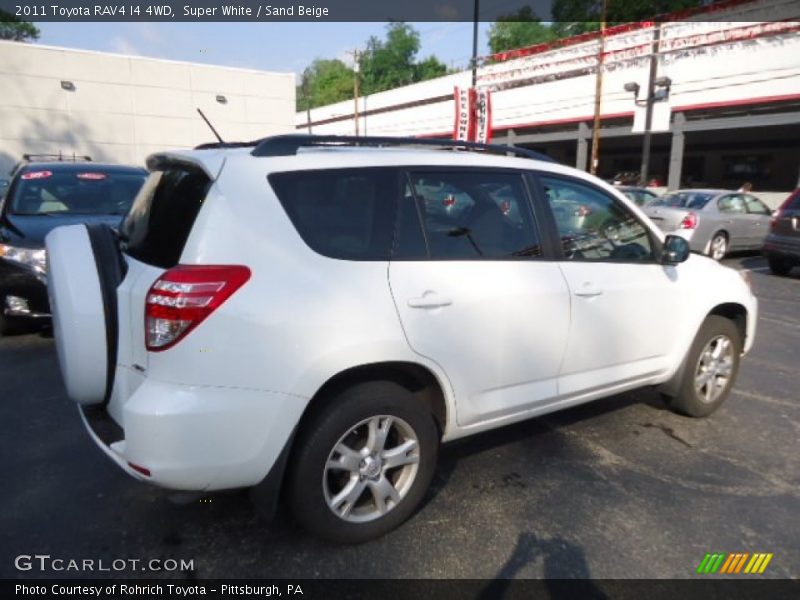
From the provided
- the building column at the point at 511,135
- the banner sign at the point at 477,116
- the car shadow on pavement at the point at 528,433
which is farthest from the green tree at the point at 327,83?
the car shadow on pavement at the point at 528,433

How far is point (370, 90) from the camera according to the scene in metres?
82.3

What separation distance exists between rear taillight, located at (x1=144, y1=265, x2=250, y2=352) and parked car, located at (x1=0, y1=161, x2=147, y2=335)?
3.27 m

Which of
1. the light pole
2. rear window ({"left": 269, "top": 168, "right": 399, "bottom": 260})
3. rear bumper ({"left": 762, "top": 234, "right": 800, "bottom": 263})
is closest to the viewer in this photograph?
rear window ({"left": 269, "top": 168, "right": 399, "bottom": 260})

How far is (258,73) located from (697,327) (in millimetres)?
30202

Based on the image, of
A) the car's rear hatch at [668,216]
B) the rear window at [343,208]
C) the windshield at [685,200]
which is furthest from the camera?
the windshield at [685,200]

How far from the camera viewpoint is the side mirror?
358 centimetres

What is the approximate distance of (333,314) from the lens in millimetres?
2355

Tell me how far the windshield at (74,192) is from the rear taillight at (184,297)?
4.48 m

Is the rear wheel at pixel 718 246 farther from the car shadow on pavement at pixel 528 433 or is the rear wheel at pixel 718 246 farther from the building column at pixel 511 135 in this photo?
the building column at pixel 511 135

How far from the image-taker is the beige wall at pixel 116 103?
2502cm

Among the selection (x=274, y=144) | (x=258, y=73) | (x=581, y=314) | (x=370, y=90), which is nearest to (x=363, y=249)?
(x=274, y=144)

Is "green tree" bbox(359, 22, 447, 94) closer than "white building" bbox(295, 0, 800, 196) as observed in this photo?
No

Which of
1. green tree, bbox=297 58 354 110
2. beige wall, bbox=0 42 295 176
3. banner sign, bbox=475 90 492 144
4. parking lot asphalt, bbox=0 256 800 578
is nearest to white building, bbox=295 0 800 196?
banner sign, bbox=475 90 492 144

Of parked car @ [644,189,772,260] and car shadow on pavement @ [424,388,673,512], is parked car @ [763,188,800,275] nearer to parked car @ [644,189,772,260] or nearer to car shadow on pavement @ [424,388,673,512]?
parked car @ [644,189,772,260]
